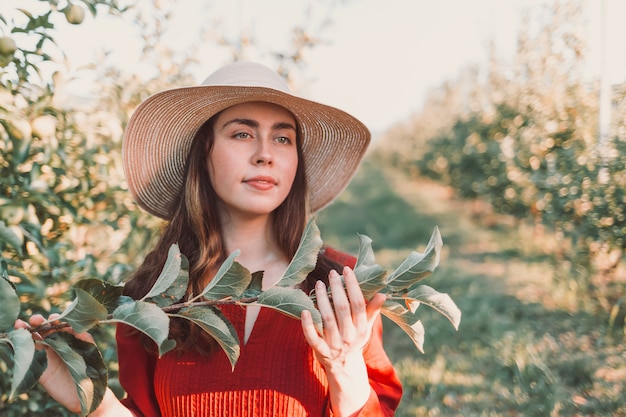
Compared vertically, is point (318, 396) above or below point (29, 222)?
below

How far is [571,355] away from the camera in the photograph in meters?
3.10

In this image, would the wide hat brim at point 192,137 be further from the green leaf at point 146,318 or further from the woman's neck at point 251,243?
the green leaf at point 146,318

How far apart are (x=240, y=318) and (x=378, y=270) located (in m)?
0.52

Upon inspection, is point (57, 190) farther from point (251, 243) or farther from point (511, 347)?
point (511, 347)

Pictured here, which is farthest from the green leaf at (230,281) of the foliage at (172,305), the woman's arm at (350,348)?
the woman's arm at (350,348)

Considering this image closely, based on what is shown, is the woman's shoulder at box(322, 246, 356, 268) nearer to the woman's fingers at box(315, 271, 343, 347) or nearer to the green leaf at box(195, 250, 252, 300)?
the woman's fingers at box(315, 271, 343, 347)

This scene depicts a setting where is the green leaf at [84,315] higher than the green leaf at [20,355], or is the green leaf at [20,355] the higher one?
the green leaf at [84,315]

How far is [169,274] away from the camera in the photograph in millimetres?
783

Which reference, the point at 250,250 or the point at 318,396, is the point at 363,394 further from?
the point at 250,250

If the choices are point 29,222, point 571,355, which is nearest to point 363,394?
point 29,222

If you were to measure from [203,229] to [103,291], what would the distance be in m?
0.62

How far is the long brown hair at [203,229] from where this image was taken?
135cm

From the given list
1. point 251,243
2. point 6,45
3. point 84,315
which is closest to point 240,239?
point 251,243

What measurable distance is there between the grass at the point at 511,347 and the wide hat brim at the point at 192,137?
61.2 inches
